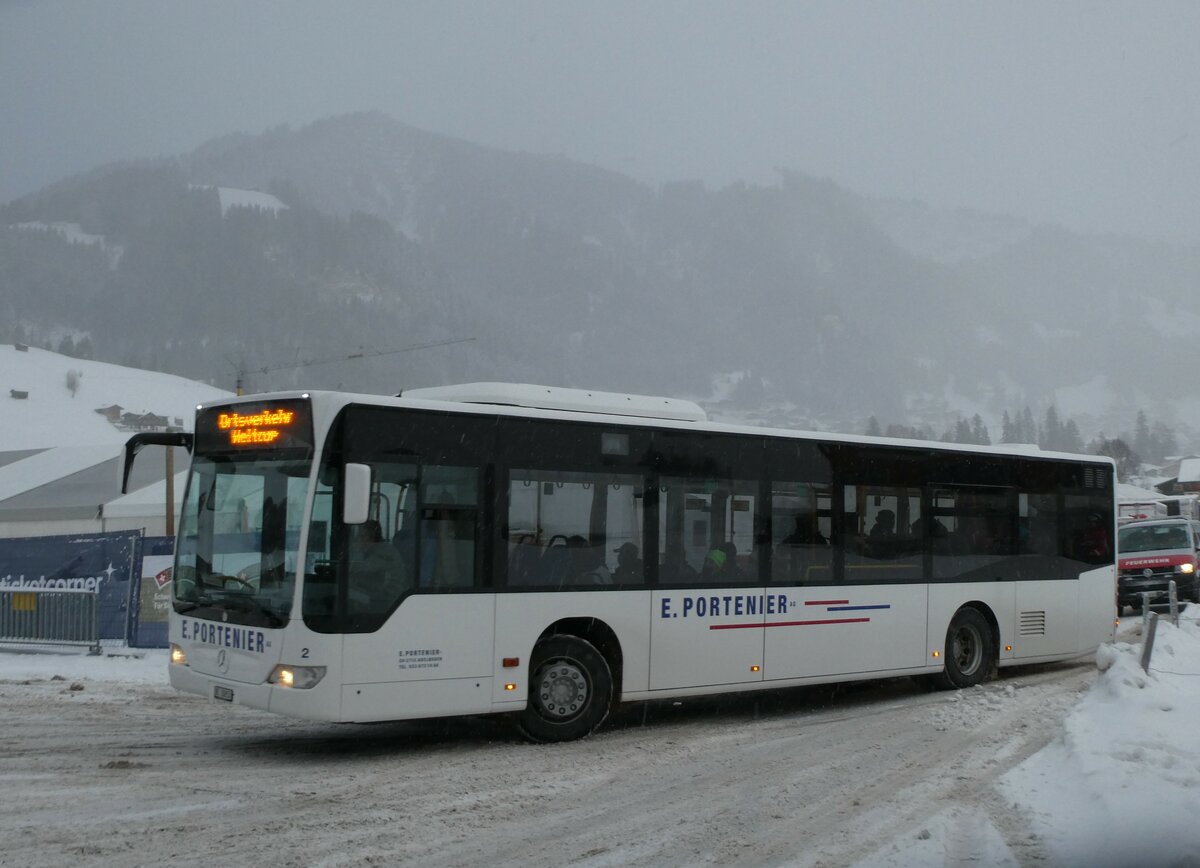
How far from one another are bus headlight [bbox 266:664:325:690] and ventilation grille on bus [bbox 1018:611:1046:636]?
8.88m

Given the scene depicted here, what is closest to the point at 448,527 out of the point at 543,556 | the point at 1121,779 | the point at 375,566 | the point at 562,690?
the point at 375,566

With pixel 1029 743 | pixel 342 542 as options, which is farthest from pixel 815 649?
pixel 342 542

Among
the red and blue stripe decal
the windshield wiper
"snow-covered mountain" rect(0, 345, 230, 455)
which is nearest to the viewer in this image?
the windshield wiper

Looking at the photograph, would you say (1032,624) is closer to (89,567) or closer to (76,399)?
(89,567)

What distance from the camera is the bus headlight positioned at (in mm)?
8633

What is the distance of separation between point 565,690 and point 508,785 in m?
1.80

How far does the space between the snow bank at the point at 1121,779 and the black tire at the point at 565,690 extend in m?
3.47

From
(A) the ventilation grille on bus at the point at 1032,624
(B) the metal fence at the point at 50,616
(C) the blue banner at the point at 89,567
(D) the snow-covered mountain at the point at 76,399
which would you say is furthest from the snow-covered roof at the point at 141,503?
(D) the snow-covered mountain at the point at 76,399

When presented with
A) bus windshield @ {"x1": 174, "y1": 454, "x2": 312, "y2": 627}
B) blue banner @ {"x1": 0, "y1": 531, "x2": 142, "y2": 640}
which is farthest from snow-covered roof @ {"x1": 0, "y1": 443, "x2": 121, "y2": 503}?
bus windshield @ {"x1": 174, "y1": 454, "x2": 312, "y2": 627}

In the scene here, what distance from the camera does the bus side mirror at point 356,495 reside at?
27.9 ft

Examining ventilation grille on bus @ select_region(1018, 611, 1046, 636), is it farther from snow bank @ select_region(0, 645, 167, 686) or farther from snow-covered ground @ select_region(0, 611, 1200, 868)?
snow bank @ select_region(0, 645, 167, 686)

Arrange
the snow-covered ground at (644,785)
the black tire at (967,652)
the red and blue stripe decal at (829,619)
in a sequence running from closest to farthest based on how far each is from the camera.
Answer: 1. the snow-covered ground at (644,785)
2. the red and blue stripe decal at (829,619)
3. the black tire at (967,652)

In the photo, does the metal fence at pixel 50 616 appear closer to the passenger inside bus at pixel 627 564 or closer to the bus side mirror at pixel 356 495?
the passenger inside bus at pixel 627 564

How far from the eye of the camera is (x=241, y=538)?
9336 millimetres
